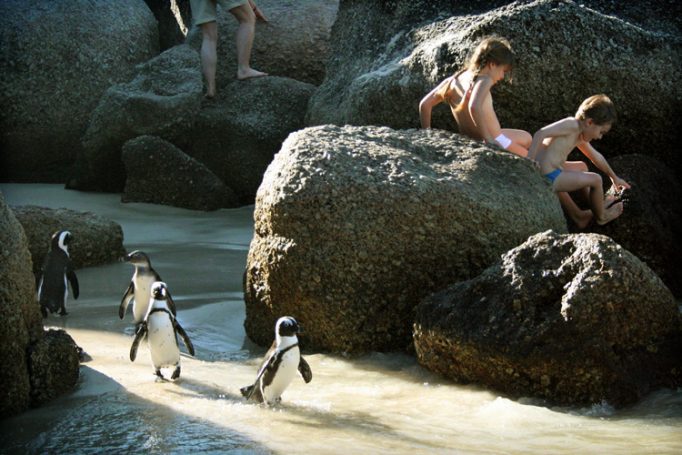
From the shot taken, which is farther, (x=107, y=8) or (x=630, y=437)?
(x=107, y=8)

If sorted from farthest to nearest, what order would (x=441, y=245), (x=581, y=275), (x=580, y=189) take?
(x=580, y=189) < (x=441, y=245) < (x=581, y=275)

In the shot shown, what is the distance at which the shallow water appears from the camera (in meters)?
4.52

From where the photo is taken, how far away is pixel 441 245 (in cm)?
605

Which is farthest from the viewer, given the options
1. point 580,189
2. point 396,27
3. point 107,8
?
point 107,8

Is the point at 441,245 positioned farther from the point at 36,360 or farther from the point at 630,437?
the point at 36,360

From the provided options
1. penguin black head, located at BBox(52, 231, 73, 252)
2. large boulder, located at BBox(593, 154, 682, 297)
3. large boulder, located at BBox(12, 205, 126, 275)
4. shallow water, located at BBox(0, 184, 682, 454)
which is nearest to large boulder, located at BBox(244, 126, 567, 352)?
shallow water, located at BBox(0, 184, 682, 454)

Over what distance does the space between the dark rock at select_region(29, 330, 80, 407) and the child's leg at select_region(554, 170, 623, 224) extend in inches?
143

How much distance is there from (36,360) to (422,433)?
1.75 metres

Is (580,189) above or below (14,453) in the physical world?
above

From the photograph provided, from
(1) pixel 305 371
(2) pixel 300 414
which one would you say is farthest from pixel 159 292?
(2) pixel 300 414

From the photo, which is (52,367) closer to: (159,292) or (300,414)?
(159,292)

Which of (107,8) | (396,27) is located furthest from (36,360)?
(107,8)

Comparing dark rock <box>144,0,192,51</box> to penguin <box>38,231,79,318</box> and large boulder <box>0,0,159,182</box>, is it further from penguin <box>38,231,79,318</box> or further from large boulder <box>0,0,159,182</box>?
penguin <box>38,231,79,318</box>

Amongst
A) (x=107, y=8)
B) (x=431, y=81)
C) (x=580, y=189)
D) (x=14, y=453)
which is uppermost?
(x=107, y=8)
